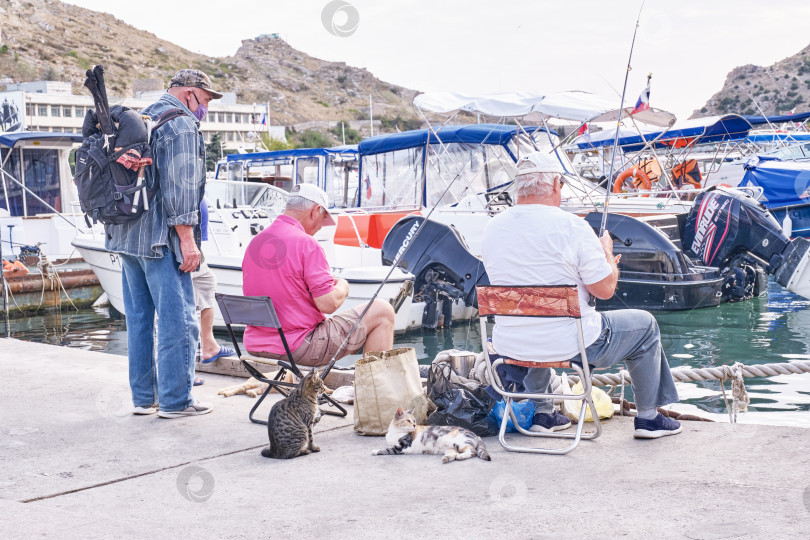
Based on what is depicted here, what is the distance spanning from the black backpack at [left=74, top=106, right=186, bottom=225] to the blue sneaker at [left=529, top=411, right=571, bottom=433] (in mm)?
2373

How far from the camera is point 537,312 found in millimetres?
3982

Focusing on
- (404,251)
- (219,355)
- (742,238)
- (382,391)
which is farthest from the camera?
(742,238)

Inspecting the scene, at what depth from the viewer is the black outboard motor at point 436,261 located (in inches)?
432

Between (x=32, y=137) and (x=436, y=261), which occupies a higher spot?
(x=32, y=137)

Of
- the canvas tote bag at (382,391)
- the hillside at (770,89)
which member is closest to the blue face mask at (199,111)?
the canvas tote bag at (382,391)

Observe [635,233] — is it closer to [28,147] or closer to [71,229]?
[71,229]

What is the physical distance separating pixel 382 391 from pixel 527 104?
10.1 meters

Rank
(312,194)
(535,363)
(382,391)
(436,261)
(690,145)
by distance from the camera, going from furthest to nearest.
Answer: (690,145), (436,261), (312,194), (382,391), (535,363)

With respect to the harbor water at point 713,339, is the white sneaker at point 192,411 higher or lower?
higher

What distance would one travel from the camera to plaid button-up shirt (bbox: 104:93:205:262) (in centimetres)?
466

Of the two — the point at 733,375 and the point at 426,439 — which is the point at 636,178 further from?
the point at 426,439

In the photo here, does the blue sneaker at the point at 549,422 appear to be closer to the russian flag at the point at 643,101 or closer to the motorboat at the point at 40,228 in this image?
the russian flag at the point at 643,101

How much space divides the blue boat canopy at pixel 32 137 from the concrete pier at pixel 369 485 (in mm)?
14013

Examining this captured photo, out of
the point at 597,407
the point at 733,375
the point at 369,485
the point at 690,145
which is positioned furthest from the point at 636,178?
the point at 369,485
